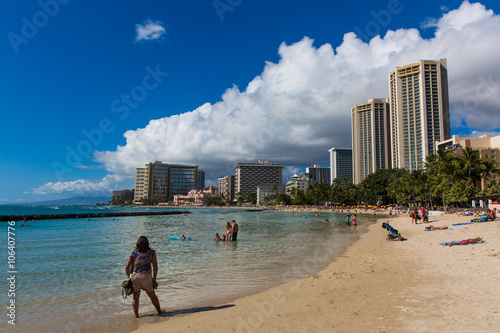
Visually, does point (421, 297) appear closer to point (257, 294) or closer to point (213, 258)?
point (257, 294)

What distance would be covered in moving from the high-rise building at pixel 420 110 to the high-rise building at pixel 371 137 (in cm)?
2257

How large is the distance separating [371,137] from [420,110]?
113 feet

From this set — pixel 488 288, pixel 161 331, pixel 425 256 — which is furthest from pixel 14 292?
pixel 425 256

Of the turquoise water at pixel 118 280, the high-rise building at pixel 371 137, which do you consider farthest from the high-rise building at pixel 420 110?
the turquoise water at pixel 118 280

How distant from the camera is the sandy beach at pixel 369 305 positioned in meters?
5.54

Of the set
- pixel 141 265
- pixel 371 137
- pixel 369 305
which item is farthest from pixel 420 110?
pixel 141 265

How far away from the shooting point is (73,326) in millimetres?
6488

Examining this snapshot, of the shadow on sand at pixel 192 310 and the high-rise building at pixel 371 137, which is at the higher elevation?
the high-rise building at pixel 371 137

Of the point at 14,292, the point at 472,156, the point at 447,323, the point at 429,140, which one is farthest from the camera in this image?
the point at 429,140

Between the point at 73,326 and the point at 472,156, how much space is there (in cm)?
6168

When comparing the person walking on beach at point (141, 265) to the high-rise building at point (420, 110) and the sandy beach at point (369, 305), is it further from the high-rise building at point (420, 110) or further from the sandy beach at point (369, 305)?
the high-rise building at point (420, 110)

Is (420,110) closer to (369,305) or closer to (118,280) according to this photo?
(369,305)

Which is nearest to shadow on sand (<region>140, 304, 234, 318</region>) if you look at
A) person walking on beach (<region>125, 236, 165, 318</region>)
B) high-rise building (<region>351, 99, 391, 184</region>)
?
person walking on beach (<region>125, 236, 165, 318</region>)

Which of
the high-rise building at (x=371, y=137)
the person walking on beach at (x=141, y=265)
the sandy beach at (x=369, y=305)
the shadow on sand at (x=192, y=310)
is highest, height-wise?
the high-rise building at (x=371, y=137)
